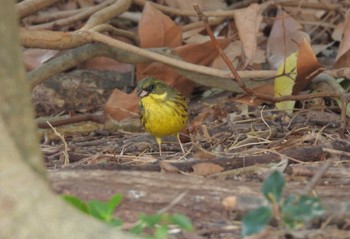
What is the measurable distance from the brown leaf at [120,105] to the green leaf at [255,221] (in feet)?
9.54

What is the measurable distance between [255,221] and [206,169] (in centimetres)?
101

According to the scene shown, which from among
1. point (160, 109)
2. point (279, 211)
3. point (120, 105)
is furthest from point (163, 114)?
point (279, 211)

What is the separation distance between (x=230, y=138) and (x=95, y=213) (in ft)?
6.83

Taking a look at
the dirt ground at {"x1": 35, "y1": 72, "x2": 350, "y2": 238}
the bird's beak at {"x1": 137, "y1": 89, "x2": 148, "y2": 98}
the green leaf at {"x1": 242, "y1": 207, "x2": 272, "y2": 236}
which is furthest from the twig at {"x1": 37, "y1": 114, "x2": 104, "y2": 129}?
the green leaf at {"x1": 242, "y1": 207, "x2": 272, "y2": 236}

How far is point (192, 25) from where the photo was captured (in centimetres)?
→ 611

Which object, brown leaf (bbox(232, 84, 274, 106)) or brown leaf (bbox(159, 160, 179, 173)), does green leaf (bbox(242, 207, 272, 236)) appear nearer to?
brown leaf (bbox(159, 160, 179, 173))

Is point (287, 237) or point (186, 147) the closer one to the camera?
point (287, 237)

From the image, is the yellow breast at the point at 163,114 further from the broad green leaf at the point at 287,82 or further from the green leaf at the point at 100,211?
the green leaf at the point at 100,211

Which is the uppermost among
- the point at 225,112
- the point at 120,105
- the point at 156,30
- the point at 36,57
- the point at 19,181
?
the point at 19,181

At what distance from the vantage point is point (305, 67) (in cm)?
490

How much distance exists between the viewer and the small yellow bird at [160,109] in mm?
4879

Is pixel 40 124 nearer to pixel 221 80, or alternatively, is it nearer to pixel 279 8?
pixel 221 80

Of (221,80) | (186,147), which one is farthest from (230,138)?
(221,80)

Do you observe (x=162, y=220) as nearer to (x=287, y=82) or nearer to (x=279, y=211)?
(x=279, y=211)
